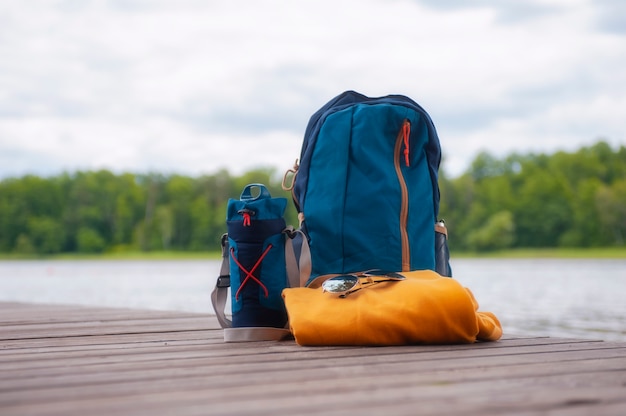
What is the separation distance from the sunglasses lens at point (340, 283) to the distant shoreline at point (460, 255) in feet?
171

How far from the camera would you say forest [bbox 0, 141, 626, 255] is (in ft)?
184

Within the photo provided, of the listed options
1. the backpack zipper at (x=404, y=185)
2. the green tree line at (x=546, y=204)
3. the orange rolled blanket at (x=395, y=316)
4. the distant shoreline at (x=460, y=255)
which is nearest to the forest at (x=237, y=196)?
the green tree line at (x=546, y=204)

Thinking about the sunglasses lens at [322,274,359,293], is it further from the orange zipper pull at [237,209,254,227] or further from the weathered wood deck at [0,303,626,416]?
the orange zipper pull at [237,209,254,227]

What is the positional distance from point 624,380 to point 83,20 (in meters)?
93.2

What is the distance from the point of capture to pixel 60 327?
4215 millimetres

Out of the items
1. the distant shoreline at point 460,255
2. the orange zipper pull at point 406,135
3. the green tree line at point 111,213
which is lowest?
the distant shoreline at point 460,255

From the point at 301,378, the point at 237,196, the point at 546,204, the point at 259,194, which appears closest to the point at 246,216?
the point at 259,194

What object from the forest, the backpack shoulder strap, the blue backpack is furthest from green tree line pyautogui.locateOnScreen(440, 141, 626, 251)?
the backpack shoulder strap

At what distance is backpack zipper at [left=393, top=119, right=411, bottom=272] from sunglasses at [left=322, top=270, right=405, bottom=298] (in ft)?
0.70

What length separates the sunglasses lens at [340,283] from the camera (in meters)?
3.18

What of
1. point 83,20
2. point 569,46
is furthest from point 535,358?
point 83,20

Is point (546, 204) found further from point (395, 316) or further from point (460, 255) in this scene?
point (395, 316)

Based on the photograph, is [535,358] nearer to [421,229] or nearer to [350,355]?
[350,355]

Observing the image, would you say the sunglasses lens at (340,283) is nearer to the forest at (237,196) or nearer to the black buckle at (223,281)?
the black buckle at (223,281)
